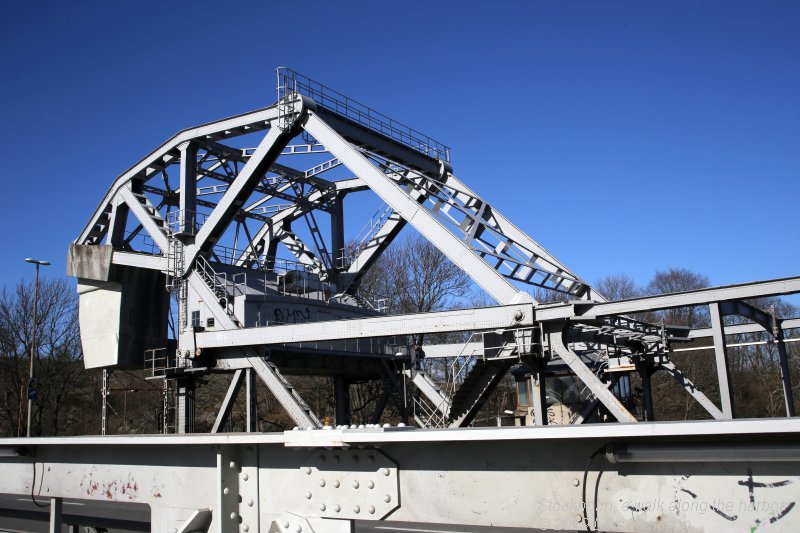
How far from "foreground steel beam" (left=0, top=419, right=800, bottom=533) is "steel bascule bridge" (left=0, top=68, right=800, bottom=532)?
12 mm

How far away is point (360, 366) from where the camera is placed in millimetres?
29203

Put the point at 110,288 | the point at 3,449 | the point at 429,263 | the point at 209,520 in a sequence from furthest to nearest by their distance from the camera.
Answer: the point at 429,263 → the point at 110,288 → the point at 3,449 → the point at 209,520

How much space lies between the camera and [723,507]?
12.2 feet

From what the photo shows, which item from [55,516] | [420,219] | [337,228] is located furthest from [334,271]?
[55,516]

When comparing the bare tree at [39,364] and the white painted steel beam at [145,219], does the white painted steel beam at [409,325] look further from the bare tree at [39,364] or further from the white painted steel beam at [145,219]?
the bare tree at [39,364]

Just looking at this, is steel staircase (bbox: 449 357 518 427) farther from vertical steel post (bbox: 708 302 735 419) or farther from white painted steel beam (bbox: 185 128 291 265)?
white painted steel beam (bbox: 185 128 291 265)

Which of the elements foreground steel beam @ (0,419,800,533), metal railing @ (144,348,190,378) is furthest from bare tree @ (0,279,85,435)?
foreground steel beam @ (0,419,800,533)

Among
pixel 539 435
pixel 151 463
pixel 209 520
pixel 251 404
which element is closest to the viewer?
pixel 539 435

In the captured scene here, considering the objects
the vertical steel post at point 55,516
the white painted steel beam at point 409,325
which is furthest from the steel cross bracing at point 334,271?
the vertical steel post at point 55,516

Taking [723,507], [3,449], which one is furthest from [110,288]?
[723,507]

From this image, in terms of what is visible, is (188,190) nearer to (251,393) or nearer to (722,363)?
(251,393)

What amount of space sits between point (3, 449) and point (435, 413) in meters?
21.0

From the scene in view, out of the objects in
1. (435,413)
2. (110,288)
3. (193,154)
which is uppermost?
(193,154)

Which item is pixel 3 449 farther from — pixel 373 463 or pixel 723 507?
pixel 723 507
